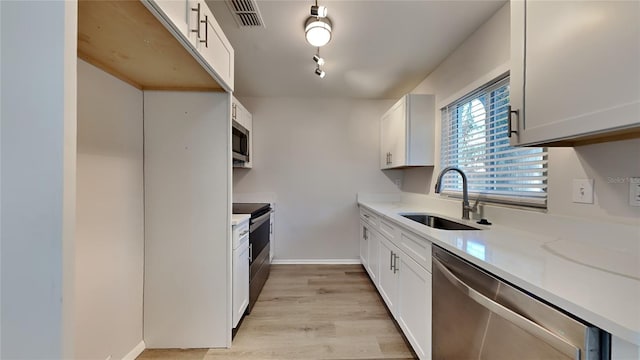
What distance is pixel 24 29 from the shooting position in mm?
575

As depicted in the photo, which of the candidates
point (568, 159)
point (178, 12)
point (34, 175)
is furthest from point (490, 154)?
point (34, 175)

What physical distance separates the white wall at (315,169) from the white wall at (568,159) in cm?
161

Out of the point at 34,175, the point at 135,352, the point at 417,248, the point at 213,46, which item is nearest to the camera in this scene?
the point at 34,175

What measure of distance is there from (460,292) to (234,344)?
5.25ft

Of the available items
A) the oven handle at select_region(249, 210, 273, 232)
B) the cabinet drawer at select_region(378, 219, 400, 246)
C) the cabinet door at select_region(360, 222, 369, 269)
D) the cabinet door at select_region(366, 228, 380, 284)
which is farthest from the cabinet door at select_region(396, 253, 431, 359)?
the oven handle at select_region(249, 210, 273, 232)

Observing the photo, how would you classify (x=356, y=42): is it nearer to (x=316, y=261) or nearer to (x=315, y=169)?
(x=315, y=169)

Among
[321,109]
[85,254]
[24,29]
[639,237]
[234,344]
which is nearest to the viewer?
[24,29]

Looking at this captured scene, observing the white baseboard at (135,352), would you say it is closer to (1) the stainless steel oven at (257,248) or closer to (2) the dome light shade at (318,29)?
(1) the stainless steel oven at (257,248)

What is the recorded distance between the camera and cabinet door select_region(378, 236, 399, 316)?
2.06m

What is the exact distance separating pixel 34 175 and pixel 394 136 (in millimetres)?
2979

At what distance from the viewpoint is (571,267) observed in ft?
2.95

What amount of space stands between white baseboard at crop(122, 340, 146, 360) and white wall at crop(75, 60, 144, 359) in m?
0.03

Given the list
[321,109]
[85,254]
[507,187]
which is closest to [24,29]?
[85,254]

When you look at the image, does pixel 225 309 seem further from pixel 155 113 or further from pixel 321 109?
pixel 321 109
